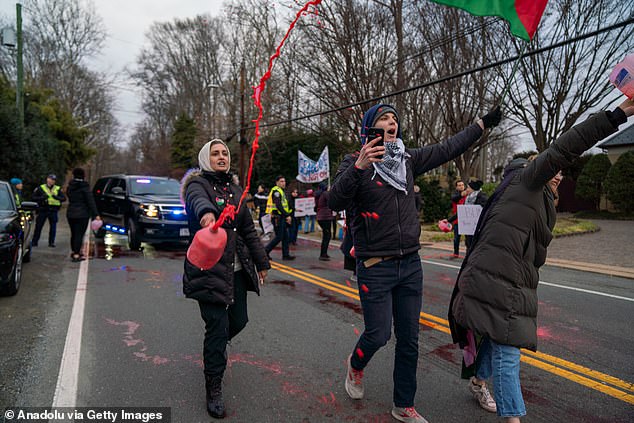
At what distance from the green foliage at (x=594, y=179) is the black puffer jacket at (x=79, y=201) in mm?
25713

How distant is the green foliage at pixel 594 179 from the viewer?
2496 cm

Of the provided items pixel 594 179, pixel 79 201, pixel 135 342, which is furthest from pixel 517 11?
pixel 594 179

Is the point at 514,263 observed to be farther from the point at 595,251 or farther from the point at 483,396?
the point at 595,251

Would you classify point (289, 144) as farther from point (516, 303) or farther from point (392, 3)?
point (516, 303)

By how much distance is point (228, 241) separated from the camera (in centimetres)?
318

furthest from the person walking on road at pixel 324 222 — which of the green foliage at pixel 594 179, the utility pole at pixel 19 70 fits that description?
the green foliage at pixel 594 179

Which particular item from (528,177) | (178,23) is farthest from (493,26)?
(178,23)

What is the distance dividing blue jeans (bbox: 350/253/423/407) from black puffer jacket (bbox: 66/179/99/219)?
778 cm

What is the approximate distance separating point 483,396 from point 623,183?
24041mm

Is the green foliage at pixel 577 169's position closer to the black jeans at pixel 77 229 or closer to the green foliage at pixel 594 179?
the green foliage at pixel 594 179

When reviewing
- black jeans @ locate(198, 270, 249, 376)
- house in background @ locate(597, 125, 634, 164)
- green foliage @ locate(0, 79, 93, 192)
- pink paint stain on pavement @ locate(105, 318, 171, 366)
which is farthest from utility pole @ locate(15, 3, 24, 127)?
house in background @ locate(597, 125, 634, 164)

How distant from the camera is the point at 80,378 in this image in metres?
3.63

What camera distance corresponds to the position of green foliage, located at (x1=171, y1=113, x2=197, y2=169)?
132 feet

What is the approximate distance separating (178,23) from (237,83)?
610 inches
